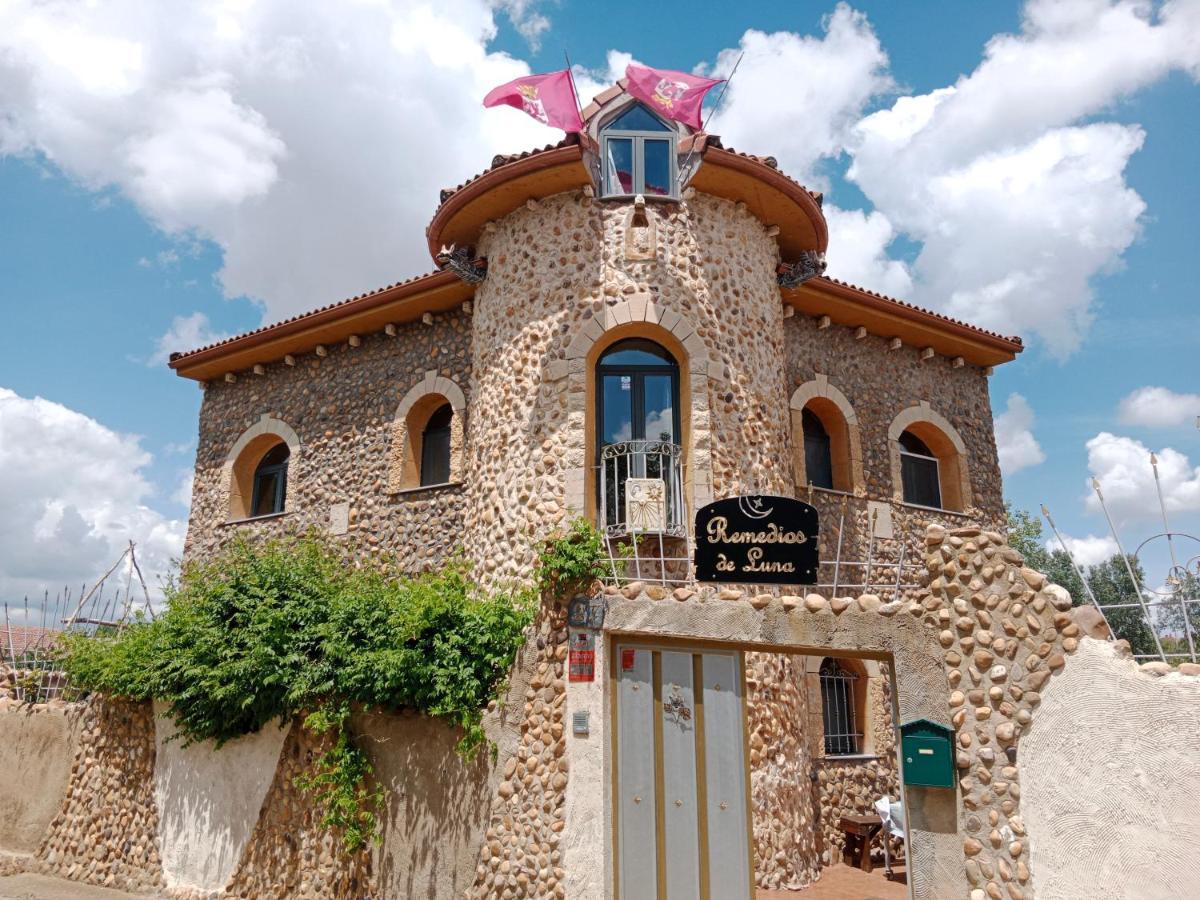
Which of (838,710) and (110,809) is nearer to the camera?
(110,809)

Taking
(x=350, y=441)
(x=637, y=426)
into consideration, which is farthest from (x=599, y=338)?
(x=350, y=441)

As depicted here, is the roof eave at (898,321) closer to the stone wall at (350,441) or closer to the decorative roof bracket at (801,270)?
the decorative roof bracket at (801,270)

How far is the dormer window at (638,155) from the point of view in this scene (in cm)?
1130

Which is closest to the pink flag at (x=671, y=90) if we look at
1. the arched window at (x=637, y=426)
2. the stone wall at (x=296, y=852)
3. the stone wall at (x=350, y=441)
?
the arched window at (x=637, y=426)

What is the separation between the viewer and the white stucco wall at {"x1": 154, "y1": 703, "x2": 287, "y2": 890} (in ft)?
33.2

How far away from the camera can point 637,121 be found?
11625 mm

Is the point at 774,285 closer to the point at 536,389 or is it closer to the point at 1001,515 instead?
the point at 536,389

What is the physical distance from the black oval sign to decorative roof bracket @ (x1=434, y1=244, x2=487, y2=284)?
5.70m

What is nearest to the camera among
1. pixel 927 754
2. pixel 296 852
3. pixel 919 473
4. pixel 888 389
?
pixel 927 754

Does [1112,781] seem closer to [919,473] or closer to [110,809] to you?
[919,473]

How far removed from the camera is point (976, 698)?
7246 millimetres

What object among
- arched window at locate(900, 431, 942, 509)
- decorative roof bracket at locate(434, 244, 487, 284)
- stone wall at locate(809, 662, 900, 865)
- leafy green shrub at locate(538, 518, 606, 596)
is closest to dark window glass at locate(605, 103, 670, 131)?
decorative roof bracket at locate(434, 244, 487, 284)

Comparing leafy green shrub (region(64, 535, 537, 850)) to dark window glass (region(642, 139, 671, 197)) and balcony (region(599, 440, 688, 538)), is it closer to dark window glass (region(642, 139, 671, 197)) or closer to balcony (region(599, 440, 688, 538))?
balcony (region(599, 440, 688, 538))

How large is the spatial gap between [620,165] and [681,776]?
25.3 ft
